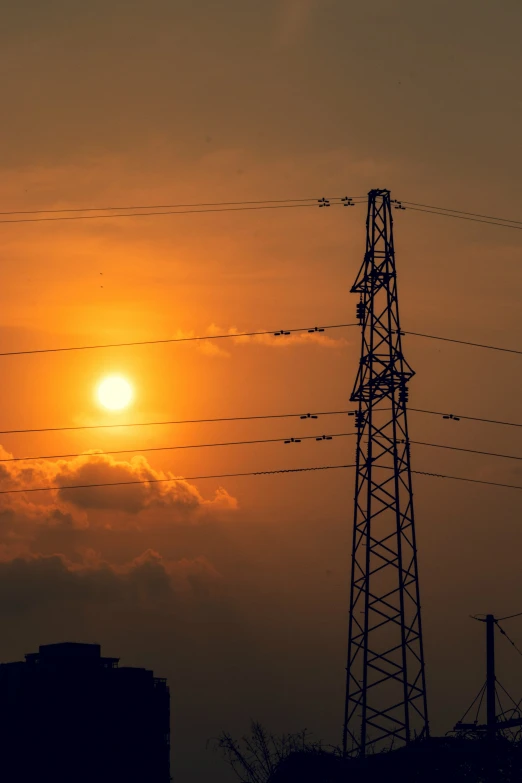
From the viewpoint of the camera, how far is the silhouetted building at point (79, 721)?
117438 mm

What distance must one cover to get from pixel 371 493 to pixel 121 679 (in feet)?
247

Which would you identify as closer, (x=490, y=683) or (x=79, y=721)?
(x=490, y=683)

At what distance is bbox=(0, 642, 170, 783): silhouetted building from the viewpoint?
117438mm

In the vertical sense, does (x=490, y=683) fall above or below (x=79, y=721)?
below

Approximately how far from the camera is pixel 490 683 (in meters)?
58.3

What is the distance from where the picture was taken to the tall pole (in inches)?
2089

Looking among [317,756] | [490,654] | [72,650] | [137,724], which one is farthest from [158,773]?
[490,654]

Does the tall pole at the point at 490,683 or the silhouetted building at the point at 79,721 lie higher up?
the silhouetted building at the point at 79,721

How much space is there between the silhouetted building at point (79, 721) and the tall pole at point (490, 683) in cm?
6996

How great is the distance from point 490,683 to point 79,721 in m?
73.3

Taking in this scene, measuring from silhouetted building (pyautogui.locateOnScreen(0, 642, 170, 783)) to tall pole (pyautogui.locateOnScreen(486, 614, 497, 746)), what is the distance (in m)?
70.0

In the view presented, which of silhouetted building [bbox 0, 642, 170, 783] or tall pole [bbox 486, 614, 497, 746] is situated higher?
silhouetted building [bbox 0, 642, 170, 783]

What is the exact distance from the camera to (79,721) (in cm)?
12156

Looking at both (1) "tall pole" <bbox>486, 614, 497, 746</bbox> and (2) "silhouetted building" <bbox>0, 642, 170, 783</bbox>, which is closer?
(1) "tall pole" <bbox>486, 614, 497, 746</bbox>
